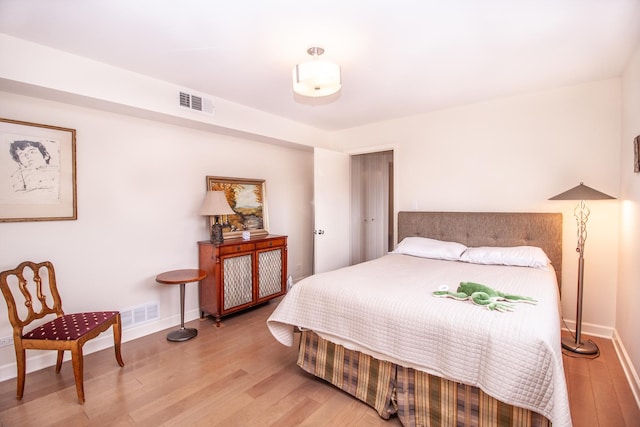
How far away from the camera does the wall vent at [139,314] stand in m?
2.88

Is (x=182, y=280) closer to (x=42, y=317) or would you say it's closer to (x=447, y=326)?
(x=42, y=317)

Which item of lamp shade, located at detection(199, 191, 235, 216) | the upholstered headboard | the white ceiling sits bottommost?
the upholstered headboard

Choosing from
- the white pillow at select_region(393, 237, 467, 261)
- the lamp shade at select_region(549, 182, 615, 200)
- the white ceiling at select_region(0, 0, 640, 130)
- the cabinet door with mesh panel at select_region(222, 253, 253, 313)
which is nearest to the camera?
the white ceiling at select_region(0, 0, 640, 130)

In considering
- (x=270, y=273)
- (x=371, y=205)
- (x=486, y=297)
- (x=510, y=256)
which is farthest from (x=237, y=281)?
(x=371, y=205)

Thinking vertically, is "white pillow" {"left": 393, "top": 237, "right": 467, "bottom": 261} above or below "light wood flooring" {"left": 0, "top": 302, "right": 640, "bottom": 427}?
above

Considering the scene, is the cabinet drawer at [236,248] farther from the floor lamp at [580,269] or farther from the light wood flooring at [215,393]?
the floor lamp at [580,269]

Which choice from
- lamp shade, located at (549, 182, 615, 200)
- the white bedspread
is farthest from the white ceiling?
the white bedspread

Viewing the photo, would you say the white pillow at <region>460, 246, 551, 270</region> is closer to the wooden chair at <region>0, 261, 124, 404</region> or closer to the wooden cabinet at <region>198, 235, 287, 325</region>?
the wooden cabinet at <region>198, 235, 287, 325</region>

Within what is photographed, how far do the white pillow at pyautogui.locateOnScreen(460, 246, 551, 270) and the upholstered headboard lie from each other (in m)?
0.18

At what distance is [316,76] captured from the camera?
2.06m

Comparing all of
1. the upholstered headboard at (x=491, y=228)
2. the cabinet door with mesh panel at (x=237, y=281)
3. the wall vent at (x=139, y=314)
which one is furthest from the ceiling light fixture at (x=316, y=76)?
the wall vent at (x=139, y=314)

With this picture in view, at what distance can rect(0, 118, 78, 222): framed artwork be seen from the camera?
7.41 ft

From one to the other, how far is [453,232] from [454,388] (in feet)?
7.24

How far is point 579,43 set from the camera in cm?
218
